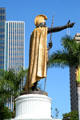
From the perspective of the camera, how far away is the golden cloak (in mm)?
17078

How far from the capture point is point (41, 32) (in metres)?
17.7

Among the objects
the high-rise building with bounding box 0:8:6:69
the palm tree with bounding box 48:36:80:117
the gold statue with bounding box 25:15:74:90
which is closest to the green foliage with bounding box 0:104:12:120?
the palm tree with bounding box 48:36:80:117

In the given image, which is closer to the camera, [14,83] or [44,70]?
[44,70]

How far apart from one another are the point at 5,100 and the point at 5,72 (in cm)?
216

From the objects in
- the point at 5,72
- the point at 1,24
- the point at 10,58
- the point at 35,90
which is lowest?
the point at 35,90

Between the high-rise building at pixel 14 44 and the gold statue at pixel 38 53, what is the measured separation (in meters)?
105

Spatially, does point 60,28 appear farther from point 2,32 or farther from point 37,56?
point 2,32

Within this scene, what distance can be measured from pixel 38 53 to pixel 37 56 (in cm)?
15

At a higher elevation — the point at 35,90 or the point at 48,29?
the point at 48,29

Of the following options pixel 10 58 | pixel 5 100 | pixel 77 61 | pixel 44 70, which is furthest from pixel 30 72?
pixel 10 58

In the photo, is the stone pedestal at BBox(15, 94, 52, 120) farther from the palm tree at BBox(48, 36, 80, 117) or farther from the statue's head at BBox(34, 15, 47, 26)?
the palm tree at BBox(48, 36, 80, 117)

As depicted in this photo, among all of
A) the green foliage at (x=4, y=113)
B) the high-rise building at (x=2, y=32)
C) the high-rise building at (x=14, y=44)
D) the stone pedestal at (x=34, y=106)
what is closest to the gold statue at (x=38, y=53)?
the stone pedestal at (x=34, y=106)

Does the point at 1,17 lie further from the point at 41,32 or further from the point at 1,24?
the point at 41,32

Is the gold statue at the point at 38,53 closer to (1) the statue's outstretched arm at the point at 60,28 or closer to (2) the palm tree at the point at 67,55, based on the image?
(1) the statue's outstretched arm at the point at 60,28
